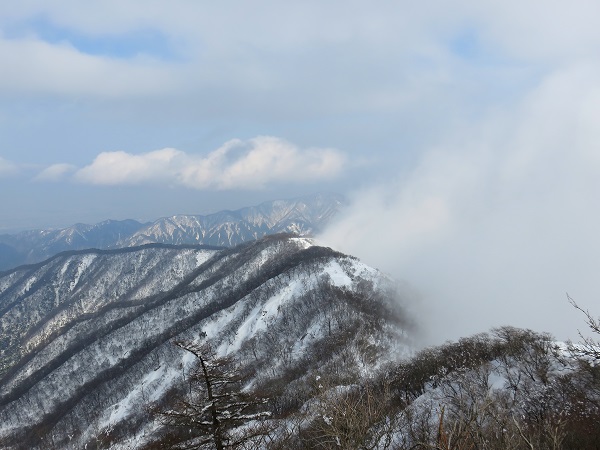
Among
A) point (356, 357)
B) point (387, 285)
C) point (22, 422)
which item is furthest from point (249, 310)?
point (22, 422)

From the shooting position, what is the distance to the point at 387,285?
19450 centimetres

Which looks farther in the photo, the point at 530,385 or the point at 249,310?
the point at 249,310

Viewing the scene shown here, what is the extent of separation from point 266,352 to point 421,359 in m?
102

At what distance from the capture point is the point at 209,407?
1838 centimetres

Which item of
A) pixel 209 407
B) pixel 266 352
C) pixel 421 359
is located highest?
pixel 209 407

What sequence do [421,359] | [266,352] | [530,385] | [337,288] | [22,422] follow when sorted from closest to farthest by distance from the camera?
[530,385] → [421,359] → [266,352] → [337,288] → [22,422]

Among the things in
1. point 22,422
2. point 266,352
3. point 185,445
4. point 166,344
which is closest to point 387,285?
point 266,352

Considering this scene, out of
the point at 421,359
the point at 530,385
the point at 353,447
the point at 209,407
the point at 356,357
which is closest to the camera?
the point at 353,447

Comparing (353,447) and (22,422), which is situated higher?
(353,447)

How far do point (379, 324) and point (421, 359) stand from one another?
81.0 m

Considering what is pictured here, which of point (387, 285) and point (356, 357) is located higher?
point (387, 285)

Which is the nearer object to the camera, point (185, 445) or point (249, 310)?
point (185, 445)

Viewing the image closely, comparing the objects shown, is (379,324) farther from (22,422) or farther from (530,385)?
(22,422)

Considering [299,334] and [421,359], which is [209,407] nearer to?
[421,359]
